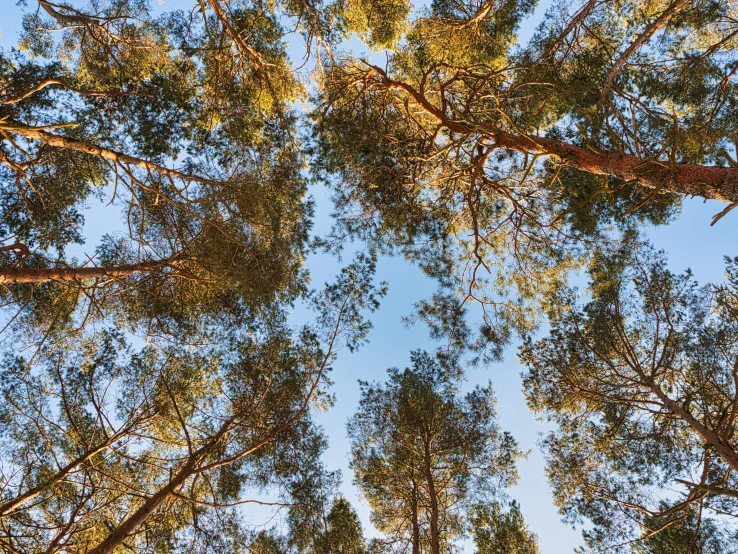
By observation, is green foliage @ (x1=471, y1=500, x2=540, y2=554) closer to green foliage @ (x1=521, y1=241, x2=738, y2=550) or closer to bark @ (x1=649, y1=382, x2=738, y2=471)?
green foliage @ (x1=521, y1=241, x2=738, y2=550)

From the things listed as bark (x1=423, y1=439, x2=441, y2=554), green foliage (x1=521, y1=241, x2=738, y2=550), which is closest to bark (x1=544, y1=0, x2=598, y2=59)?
green foliage (x1=521, y1=241, x2=738, y2=550)

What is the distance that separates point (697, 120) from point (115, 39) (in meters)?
9.49

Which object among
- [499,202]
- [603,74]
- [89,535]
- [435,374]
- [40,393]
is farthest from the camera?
[435,374]

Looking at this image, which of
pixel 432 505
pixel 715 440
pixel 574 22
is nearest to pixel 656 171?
pixel 715 440

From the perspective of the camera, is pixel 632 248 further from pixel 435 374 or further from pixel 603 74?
pixel 435 374

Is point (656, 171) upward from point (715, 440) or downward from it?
upward

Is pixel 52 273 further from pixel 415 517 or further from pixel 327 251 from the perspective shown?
pixel 415 517

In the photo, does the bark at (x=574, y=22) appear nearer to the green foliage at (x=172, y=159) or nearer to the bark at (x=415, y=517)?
the green foliage at (x=172, y=159)

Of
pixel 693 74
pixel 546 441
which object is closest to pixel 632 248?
pixel 693 74

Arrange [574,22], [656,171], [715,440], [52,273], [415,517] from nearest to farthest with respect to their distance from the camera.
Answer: [656,171]
[715,440]
[52,273]
[574,22]
[415,517]

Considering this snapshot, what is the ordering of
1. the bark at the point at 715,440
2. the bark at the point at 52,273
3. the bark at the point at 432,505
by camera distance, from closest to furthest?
the bark at the point at 715,440 < the bark at the point at 52,273 < the bark at the point at 432,505

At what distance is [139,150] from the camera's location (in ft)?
22.8

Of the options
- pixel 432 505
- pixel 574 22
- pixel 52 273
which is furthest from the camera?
pixel 432 505

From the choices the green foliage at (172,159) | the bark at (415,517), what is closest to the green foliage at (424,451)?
the bark at (415,517)
